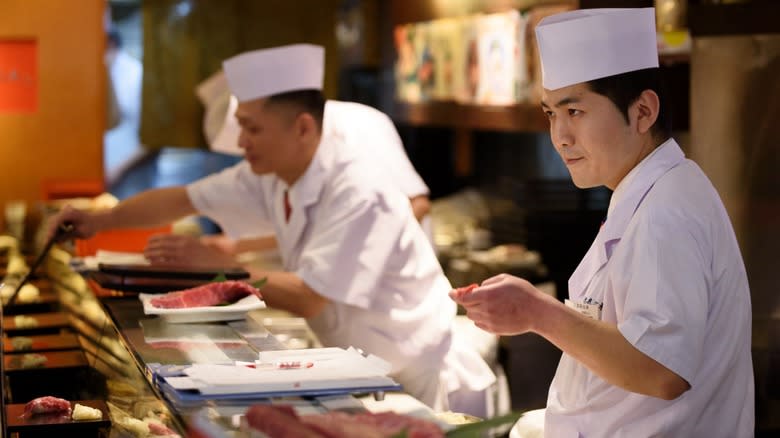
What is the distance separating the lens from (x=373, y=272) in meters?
3.70

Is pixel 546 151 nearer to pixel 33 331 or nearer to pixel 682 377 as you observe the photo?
pixel 33 331

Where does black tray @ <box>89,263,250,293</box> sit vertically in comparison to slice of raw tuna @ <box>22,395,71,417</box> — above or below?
above

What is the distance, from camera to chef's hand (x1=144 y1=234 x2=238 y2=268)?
3.67 m

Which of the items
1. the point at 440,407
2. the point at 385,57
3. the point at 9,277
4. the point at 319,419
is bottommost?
the point at 440,407

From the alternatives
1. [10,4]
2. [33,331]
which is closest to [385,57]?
[10,4]

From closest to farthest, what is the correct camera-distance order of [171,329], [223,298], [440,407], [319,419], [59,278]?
[319,419]
[171,329]
[223,298]
[440,407]
[59,278]

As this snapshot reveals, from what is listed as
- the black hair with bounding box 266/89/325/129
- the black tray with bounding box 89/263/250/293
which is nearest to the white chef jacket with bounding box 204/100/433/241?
the black hair with bounding box 266/89/325/129

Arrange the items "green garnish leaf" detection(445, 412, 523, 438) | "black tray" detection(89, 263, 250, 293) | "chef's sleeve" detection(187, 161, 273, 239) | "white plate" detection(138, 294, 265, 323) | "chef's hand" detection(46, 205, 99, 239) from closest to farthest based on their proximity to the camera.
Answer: "green garnish leaf" detection(445, 412, 523, 438) → "white plate" detection(138, 294, 265, 323) → "black tray" detection(89, 263, 250, 293) → "chef's hand" detection(46, 205, 99, 239) → "chef's sleeve" detection(187, 161, 273, 239)

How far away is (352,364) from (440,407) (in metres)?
1.67

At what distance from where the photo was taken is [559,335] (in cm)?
229

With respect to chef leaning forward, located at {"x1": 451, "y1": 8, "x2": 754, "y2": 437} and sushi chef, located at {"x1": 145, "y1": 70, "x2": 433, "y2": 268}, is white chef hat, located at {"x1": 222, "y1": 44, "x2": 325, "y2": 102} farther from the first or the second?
chef leaning forward, located at {"x1": 451, "y1": 8, "x2": 754, "y2": 437}

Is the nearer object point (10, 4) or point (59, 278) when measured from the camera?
point (59, 278)

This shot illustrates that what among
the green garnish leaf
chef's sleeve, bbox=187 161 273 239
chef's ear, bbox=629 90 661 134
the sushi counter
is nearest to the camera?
the green garnish leaf

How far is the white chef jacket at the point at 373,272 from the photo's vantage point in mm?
3688
